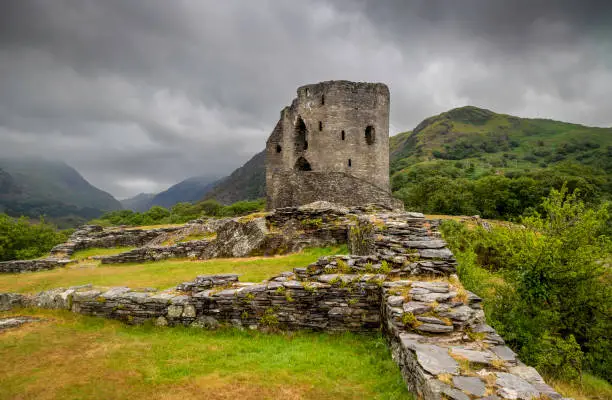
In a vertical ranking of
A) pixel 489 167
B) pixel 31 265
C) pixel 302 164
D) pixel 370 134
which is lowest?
pixel 31 265

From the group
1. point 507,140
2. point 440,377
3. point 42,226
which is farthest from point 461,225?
point 507,140

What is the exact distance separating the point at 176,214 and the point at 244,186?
7805cm

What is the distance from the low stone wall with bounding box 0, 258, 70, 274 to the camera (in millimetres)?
19297

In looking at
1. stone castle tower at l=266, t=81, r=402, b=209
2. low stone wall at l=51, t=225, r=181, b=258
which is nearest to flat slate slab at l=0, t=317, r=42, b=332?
low stone wall at l=51, t=225, r=181, b=258

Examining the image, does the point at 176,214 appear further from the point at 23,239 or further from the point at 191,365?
the point at 191,365

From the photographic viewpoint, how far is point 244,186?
474ft

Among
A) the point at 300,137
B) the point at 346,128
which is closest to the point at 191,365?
the point at 346,128

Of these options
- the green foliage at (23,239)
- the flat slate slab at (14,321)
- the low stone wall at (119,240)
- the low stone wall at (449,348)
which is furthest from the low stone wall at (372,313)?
the green foliage at (23,239)

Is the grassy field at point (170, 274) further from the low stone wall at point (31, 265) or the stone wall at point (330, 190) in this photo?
the stone wall at point (330, 190)

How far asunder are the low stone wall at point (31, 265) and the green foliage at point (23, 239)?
13.9 m

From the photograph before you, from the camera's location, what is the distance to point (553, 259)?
35.4 feet

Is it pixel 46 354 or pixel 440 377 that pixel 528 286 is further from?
pixel 46 354

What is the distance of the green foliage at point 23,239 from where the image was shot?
3149 cm

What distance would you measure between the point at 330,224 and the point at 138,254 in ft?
37.0
